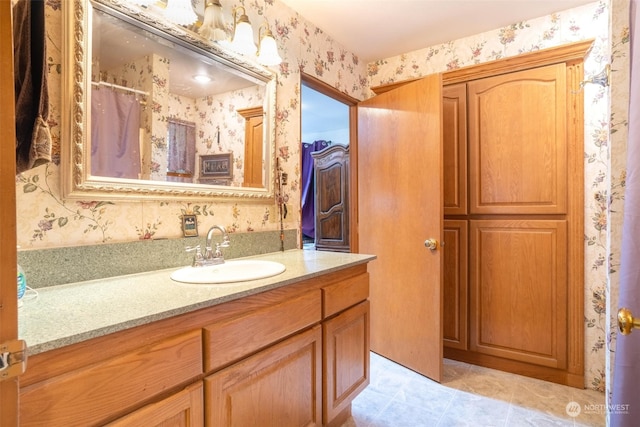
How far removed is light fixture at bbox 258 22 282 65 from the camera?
5.43ft

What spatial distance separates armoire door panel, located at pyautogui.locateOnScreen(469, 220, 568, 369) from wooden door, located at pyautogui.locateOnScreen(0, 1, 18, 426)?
2.35m

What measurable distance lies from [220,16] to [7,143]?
124 cm

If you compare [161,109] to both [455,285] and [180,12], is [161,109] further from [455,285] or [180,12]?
[455,285]

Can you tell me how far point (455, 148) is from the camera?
91.3 inches

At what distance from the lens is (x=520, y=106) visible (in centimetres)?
212

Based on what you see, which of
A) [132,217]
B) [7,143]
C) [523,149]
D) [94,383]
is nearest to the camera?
[7,143]

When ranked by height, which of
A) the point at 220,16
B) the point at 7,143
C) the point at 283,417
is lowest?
the point at 283,417

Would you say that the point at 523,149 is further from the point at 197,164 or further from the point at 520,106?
the point at 197,164

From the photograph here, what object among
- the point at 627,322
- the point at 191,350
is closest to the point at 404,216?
the point at 627,322

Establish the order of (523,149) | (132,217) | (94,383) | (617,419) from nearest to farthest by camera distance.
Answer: (94,383)
(617,419)
(132,217)
(523,149)

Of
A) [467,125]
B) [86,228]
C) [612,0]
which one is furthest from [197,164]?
[467,125]

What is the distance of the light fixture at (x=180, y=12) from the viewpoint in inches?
51.9

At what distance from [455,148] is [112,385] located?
229 centimetres

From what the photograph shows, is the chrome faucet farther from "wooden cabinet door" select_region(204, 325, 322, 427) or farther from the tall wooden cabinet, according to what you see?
the tall wooden cabinet
